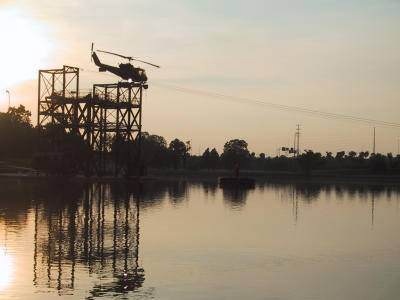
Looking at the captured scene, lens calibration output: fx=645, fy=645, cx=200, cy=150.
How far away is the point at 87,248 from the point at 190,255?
3.63m

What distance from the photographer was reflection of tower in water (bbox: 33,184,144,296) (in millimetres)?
16578

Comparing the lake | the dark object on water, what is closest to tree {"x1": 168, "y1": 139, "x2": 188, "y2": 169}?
the dark object on water

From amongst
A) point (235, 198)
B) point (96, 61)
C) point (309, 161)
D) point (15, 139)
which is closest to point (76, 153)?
point (96, 61)

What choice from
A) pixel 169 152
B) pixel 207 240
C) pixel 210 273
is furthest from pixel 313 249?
pixel 169 152

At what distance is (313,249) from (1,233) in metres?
12.0

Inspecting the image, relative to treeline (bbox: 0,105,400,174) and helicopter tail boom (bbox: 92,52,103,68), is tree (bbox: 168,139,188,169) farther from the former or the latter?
helicopter tail boom (bbox: 92,52,103,68)

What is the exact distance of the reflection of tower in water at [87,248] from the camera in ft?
54.4

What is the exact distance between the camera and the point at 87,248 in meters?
22.2

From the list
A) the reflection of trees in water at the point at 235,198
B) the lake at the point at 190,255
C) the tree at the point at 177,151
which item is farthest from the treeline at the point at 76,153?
the lake at the point at 190,255

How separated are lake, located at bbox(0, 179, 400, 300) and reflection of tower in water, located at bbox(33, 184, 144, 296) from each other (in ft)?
0.10

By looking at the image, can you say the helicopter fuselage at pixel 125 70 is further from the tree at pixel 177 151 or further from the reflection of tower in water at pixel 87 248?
the tree at pixel 177 151

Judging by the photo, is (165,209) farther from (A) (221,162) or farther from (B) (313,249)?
(A) (221,162)

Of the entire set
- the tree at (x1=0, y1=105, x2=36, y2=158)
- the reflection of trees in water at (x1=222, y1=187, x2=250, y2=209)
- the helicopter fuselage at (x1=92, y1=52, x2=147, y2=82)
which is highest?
the helicopter fuselage at (x1=92, y1=52, x2=147, y2=82)

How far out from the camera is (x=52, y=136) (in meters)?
86.6
